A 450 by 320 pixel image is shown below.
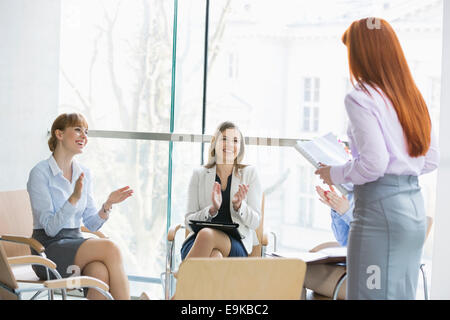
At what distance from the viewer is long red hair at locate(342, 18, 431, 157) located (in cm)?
222

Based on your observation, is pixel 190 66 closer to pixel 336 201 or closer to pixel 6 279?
pixel 336 201

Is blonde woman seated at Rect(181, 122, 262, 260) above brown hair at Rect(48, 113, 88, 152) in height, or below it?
below

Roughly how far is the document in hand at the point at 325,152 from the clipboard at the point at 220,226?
0.90 metres

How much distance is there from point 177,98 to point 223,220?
118 centimetres

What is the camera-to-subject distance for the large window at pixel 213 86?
4.20 meters

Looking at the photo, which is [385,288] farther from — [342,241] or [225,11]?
[225,11]

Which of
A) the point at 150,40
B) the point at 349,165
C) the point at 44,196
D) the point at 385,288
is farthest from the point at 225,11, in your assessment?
the point at 385,288

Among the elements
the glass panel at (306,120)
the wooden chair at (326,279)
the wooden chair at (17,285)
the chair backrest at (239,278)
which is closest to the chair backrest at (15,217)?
the wooden chair at (17,285)

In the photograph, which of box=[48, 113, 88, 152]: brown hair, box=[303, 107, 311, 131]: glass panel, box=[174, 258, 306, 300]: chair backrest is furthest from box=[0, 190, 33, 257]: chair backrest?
box=[303, 107, 311, 131]: glass panel

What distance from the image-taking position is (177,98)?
14.3ft

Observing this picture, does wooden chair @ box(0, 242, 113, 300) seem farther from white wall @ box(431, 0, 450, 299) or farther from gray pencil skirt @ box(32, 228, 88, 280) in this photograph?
white wall @ box(431, 0, 450, 299)

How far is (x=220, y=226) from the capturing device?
11.5 ft

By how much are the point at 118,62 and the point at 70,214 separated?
1.76 meters

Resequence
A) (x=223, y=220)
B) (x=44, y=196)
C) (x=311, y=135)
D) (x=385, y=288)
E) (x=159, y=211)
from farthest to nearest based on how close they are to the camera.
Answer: (x=159, y=211) → (x=311, y=135) → (x=223, y=220) → (x=44, y=196) → (x=385, y=288)
